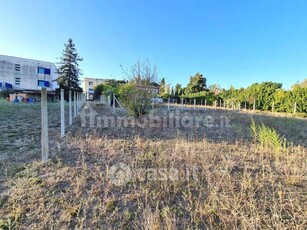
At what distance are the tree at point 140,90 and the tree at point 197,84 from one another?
30803 mm

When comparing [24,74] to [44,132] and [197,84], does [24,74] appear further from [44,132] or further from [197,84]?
[44,132]

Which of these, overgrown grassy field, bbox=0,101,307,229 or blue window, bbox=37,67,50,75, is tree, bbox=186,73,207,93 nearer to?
blue window, bbox=37,67,50,75

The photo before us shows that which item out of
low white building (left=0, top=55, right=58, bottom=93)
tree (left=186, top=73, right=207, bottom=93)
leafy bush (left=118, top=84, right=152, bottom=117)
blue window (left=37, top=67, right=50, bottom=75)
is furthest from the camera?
tree (left=186, top=73, right=207, bottom=93)

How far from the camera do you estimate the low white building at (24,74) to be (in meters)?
28.5

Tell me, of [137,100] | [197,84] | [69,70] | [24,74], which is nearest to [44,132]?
[137,100]

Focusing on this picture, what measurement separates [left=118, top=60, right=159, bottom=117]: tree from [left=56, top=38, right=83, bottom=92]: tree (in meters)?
25.2

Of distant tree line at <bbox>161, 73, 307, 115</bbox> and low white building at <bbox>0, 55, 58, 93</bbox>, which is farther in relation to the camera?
A: low white building at <bbox>0, 55, 58, 93</bbox>

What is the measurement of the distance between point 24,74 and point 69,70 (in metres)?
7.85

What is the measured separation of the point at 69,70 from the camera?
30.2m

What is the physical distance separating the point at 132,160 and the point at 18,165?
1.83 metres

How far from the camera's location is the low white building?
28.5m

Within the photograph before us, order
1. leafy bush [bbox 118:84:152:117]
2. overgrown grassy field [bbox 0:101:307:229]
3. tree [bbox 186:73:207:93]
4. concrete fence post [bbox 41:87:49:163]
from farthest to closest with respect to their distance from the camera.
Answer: tree [bbox 186:73:207:93] → leafy bush [bbox 118:84:152:117] → concrete fence post [bbox 41:87:49:163] → overgrown grassy field [bbox 0:101:307:229]

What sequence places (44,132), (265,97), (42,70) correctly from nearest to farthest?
(44,132), (265,97), (42,70)

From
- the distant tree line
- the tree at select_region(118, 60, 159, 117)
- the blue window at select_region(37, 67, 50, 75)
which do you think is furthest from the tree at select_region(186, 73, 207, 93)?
the tree at select_region(118, 60, 159, 117)
